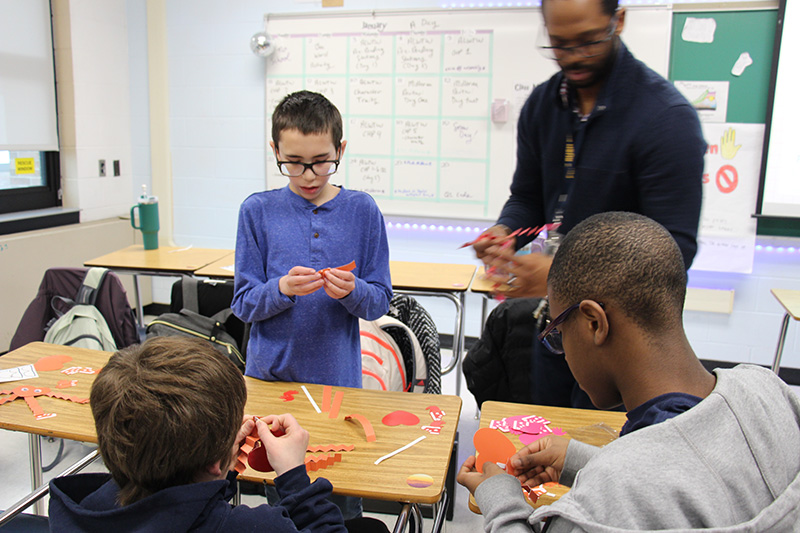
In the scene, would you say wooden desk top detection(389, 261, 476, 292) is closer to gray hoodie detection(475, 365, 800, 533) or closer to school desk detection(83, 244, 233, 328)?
Result: school desk detection(83, 244, 233, 328)

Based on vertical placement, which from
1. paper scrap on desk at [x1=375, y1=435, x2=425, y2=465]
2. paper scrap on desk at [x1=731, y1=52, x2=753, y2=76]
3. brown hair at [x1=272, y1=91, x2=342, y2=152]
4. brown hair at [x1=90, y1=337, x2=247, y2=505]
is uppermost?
paper scrap on desk at [x1=731, y1=52, x2=753, y2=76]

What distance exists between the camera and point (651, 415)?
0.90m

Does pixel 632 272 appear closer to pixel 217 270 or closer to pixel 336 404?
pixel 336 404

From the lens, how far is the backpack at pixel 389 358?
233 centimetres

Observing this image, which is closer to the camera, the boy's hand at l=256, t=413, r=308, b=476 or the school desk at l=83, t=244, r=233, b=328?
the boy's hand at l=256, t=413, r=308, b=476

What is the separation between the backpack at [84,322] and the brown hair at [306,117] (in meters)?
1.49

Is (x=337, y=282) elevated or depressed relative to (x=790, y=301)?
elevated

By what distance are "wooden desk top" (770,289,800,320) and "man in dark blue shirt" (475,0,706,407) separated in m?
1.76

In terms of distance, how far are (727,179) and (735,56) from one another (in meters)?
0.70

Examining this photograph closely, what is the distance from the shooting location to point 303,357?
1.76m

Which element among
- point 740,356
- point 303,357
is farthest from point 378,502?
point 740,356

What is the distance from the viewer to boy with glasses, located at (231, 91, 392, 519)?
1732 millimetres

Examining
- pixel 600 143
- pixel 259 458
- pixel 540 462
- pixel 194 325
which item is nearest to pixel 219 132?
pixel 194 325

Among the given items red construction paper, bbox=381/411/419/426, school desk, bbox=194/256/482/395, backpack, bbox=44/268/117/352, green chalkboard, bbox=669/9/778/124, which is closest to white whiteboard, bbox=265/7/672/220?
green chalkboard, bbox=669/9/778/124
